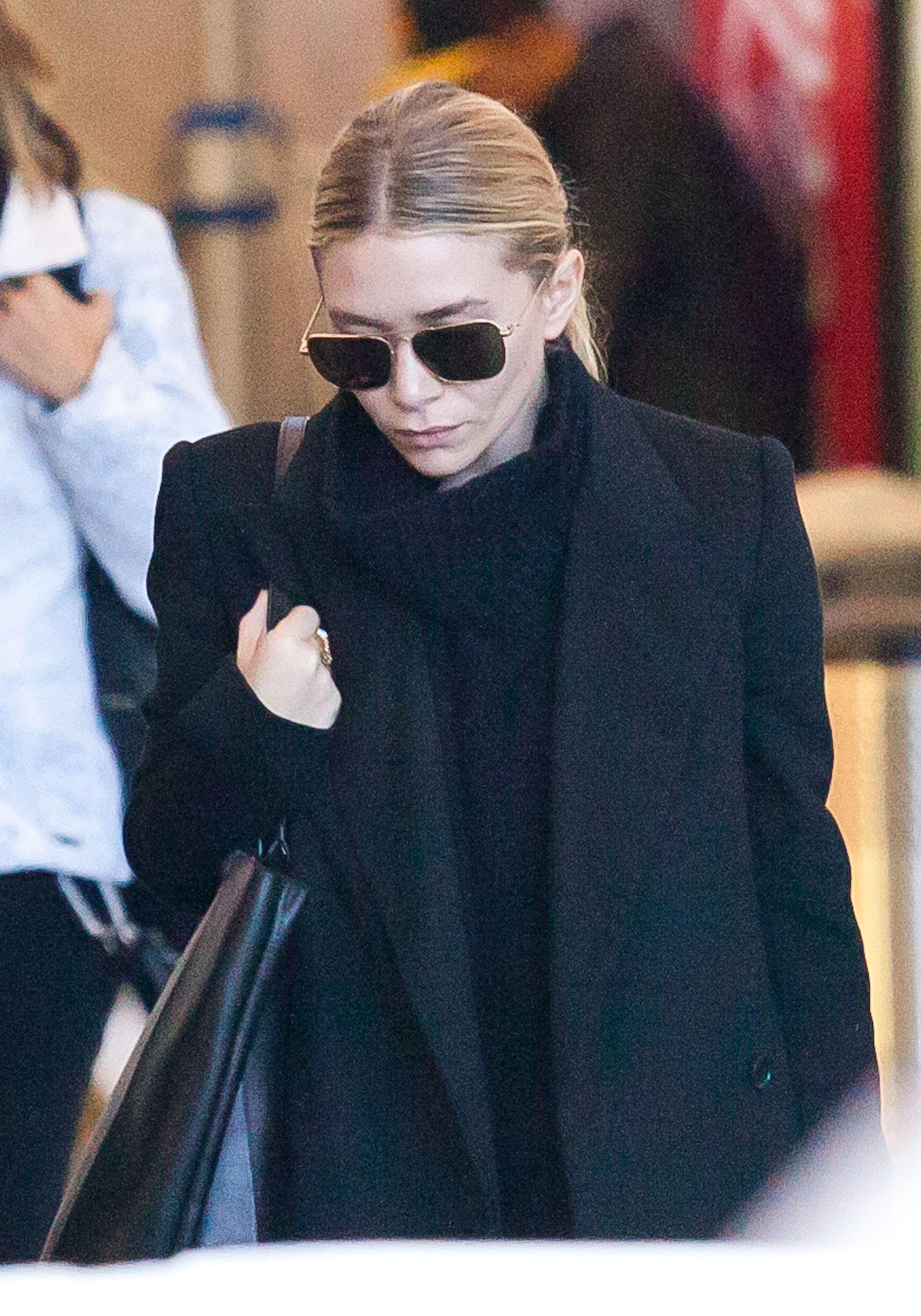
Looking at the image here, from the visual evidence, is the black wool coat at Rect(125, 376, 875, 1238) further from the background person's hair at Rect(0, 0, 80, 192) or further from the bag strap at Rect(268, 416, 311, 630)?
the background person's hair at Rect(0, 0, 80, 192)

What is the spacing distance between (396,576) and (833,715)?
1363mm

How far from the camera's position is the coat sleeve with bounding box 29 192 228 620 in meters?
2.04

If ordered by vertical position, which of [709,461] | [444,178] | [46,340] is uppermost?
[444,178]

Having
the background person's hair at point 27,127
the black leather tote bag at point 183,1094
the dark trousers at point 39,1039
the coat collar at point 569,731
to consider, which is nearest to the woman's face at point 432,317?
the coat collar at point 569,731

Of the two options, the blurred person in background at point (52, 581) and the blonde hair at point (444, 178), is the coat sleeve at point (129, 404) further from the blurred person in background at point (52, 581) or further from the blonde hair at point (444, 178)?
the blonde hair at point (444, 178)

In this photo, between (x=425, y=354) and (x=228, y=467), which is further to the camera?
(x=228, y=467)

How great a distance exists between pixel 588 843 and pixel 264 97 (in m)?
1.36

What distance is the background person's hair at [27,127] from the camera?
6.70ft

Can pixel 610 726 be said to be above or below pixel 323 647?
below

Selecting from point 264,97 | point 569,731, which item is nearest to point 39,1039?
point 569,731

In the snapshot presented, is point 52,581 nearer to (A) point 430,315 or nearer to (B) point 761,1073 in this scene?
(A) point 430,315

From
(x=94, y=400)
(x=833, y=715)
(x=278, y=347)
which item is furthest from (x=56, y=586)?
(x=833, y=715)

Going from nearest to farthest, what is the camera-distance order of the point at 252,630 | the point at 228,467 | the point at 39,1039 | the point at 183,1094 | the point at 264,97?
the point at 183,1094
the point at 252,630
the point at 228,467
the point at 39,1039
the point at 264,97

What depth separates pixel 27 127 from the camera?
2064 mm
